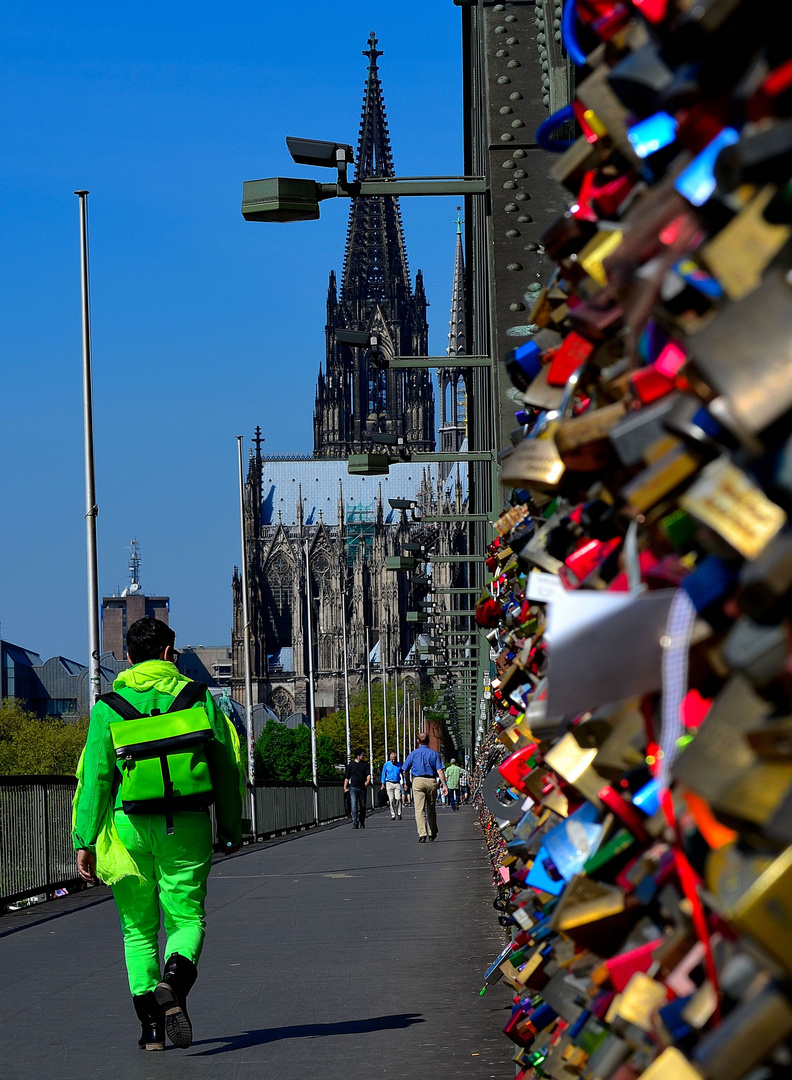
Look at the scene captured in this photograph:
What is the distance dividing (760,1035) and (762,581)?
13.5 inches

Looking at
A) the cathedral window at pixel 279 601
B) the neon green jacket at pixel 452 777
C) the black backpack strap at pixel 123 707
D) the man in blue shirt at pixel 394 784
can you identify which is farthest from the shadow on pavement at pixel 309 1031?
the cathedral window at pixel 279 601

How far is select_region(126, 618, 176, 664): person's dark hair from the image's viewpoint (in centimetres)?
634

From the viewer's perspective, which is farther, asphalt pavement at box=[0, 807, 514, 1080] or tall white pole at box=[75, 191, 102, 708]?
tall white pole at box=[75, 191, 102, 708]

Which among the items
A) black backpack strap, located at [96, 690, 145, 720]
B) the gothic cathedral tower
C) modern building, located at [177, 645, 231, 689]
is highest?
the gothic cathedral tower

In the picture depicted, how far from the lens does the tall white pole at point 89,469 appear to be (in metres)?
21.0

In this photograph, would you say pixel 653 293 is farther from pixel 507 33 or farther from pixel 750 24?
pixel 507 33

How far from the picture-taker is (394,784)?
42.3m

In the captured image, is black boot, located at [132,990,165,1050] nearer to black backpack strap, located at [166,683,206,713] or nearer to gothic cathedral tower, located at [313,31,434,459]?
black backpack strap, located at [166,683,206,713]

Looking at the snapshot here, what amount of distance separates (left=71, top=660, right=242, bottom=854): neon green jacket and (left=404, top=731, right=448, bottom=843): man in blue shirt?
14.5 meters

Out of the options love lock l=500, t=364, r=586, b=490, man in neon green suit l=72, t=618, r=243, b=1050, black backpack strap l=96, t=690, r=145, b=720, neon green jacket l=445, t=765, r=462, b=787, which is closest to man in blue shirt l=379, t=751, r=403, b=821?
neon green jacket l=445, t=765, r=462, b=787

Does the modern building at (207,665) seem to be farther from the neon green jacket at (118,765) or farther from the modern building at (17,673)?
the neon green jacket at (118,765)

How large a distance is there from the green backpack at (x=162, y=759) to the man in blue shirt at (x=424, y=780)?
14726mm

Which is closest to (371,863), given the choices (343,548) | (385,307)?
(343,548)

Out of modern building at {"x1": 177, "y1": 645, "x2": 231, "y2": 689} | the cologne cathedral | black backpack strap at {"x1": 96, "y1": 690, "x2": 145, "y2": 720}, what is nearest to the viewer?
black backpack strap at {"x1": 96, "y1": 690, "x2": 145, "y2": 720}
